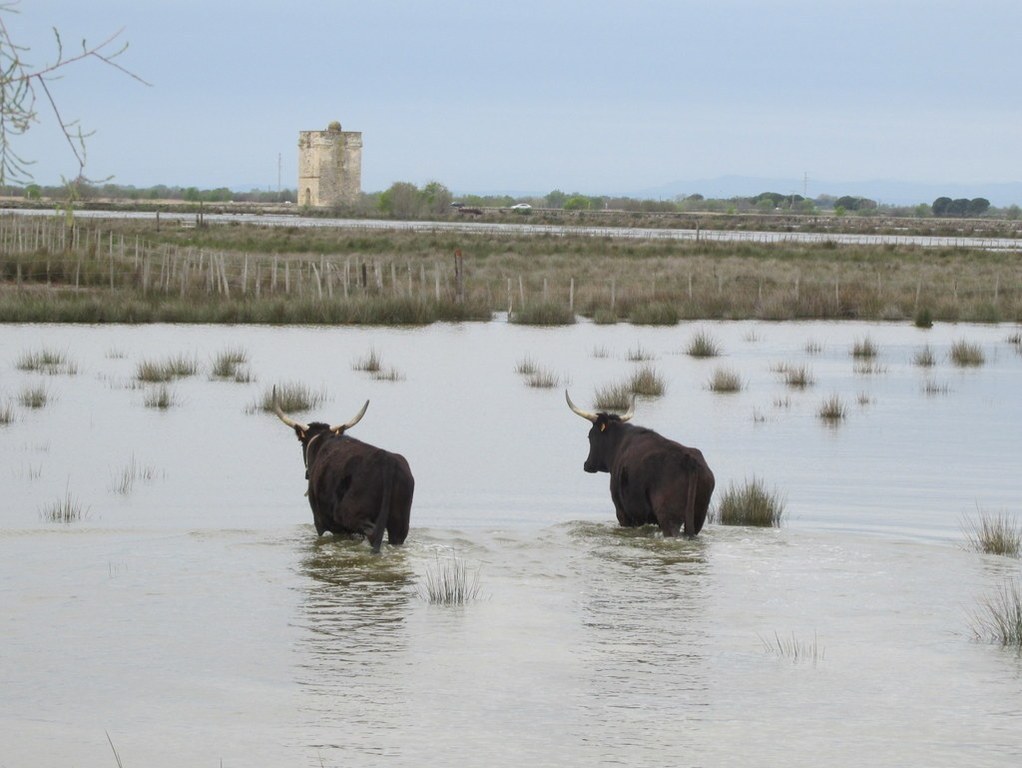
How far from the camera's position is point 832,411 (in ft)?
57.8

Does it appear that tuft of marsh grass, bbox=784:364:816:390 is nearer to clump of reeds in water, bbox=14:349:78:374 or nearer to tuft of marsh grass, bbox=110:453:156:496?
clump of reeds in water, bbox=14:349:78:374

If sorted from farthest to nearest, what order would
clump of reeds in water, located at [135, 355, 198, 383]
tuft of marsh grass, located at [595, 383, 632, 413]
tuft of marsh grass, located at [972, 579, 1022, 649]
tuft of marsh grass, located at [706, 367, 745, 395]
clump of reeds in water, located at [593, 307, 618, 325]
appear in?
1. clump of reeds in water, located at [593, 307, 618, 325]
2. tuft of marsh grass, located at [706, 367, 745, 395]
3. clump of reeds in water, located at [135, 355, 198, 383]
4. tuft of marsh grass, located at [595, 383, 632, 413]
5. tuft of marsh grass, located at [972, 579, 1022, 649]

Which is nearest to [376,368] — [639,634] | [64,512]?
[64,512]

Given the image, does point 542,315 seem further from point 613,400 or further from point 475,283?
point 613,400

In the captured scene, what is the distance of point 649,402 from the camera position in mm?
18703

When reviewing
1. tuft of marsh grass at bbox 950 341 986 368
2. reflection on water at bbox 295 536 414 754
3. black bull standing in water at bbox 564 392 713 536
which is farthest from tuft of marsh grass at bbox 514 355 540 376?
reflection on water at bbox 295 536 414 754

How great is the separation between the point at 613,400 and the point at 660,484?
8.13 m

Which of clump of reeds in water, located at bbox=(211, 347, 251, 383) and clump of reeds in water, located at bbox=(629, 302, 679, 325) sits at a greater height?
clump of reeds in water, located at bbox=(629, 302, 679, 325)

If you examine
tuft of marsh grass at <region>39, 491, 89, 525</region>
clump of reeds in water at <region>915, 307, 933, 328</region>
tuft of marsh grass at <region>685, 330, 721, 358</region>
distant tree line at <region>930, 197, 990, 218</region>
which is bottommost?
tuft of marsh grass at <region>39, 491, 89, 525</region>

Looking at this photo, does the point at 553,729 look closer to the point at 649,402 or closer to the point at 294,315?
the point at 649,402

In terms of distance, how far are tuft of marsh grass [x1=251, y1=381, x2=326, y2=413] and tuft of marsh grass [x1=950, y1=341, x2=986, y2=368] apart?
37.1 ft

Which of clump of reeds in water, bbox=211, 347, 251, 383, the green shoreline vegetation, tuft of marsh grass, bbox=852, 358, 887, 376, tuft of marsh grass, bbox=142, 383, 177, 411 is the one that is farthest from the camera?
the green shoreline vegetation

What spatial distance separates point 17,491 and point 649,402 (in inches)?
351

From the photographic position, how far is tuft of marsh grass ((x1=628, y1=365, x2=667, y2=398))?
19219 millimetres
